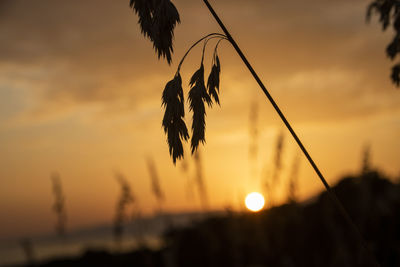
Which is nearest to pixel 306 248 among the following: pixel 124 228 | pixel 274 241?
pixel 274 241

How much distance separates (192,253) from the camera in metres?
11.1

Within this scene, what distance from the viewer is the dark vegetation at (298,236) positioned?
24.1ft

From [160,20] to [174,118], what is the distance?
454 millimetres

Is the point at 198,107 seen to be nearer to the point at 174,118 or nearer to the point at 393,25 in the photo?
the point at 174,118

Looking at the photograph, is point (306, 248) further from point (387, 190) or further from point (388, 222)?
point (387, 190)

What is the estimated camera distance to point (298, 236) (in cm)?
882

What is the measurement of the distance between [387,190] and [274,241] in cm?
337

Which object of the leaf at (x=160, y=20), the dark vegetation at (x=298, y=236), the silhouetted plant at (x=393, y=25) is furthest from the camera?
the dark vegetation at (x=298, y=236)

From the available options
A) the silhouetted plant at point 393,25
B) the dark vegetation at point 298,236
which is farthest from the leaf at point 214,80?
the dark vegetation at point 298,236

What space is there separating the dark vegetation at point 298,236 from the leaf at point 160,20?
453 cm

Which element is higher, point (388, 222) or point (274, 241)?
point (274, 241)

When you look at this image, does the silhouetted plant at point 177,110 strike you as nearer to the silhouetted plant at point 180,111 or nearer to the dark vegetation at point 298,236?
the silhouetted plant at point 180,111

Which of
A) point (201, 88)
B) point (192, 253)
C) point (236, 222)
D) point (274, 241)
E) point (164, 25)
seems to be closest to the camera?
point (164, 25)

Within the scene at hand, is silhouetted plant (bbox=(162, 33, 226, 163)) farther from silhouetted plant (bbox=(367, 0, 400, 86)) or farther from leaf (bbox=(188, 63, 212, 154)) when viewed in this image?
silhouetted plant (bbox=(367, 0, 400, 86))
